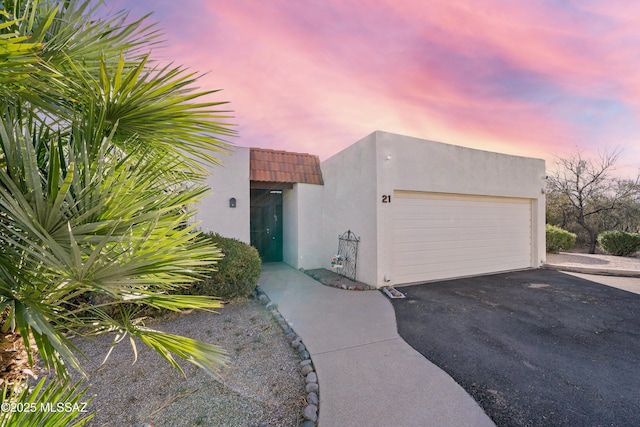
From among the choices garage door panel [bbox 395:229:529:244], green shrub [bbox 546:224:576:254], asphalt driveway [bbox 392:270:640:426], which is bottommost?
asphalt driveway [bbox 392:270:640:426]

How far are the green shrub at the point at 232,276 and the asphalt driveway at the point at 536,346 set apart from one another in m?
3.19

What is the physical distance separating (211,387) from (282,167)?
722 cm

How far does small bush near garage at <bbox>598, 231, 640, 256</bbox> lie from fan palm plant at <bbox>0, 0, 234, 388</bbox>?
18076mm

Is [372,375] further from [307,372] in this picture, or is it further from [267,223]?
[267,223]

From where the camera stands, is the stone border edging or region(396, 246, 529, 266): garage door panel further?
region(396, 246, 529, 266): garage door panel

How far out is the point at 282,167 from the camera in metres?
9.02

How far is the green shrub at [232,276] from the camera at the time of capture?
5.19 metres

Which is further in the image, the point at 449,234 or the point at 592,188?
the point at 592,188

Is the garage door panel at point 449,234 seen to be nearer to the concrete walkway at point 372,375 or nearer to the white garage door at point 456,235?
the white garage door at point 456,235

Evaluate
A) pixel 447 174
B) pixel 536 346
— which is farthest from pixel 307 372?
pixel 447 174

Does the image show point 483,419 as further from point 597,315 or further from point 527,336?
point 597,315

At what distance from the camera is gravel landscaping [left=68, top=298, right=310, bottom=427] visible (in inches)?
89.7

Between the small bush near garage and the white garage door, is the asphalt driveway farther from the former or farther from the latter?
the small bush near garage

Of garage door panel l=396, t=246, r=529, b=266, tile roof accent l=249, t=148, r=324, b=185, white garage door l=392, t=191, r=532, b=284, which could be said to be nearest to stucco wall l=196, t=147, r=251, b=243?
A: tile roof accent l=249, t=148, r=324, b=185
